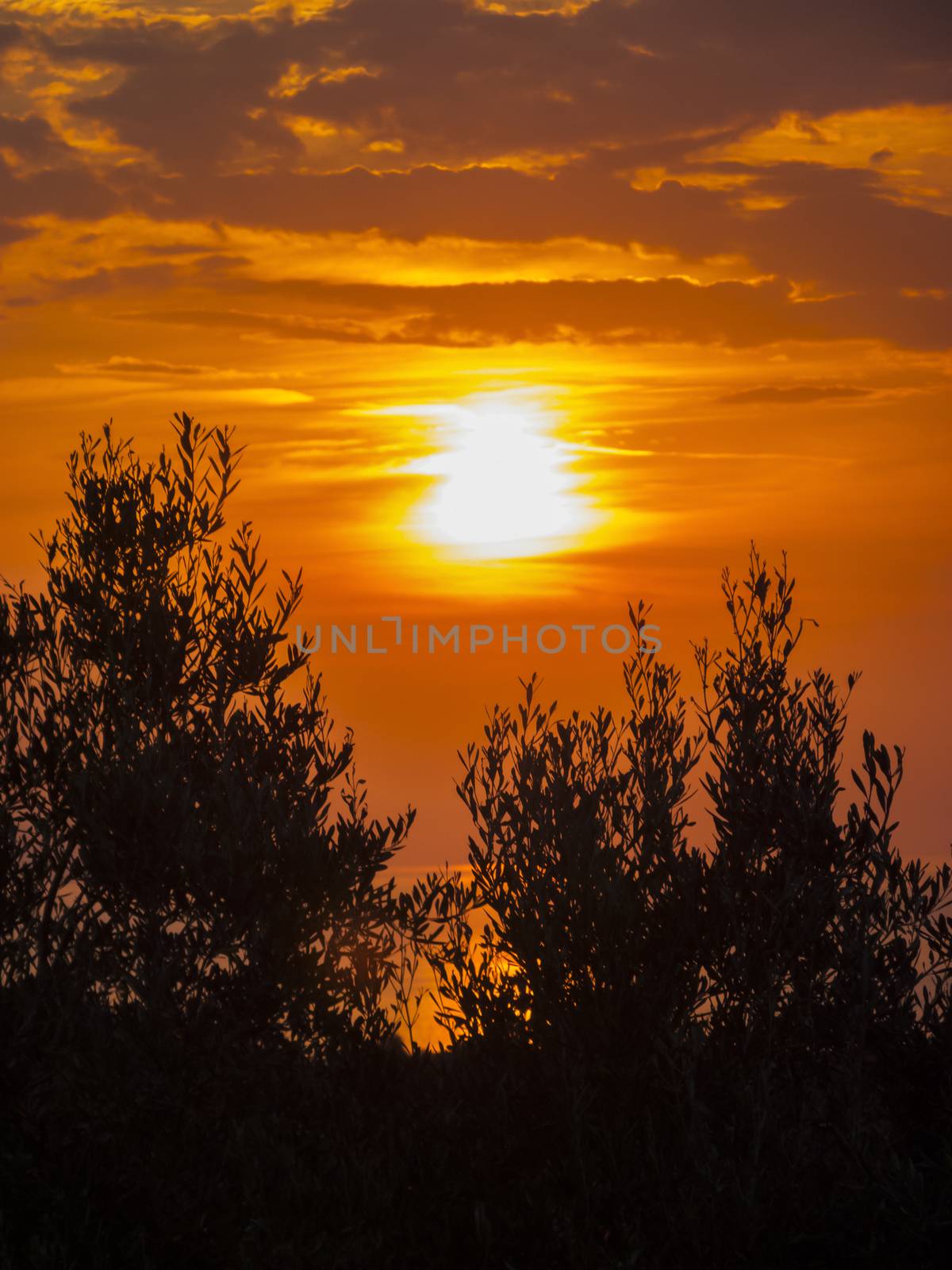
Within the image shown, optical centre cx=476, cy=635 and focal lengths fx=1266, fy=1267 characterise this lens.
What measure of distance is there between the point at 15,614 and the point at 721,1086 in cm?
1036

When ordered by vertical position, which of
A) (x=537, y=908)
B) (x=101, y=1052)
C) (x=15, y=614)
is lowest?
(x=101, y=1052)

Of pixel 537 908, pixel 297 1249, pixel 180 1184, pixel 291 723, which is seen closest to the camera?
pixel 297 1249

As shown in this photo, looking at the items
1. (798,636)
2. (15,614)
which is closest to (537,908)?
(798,636)

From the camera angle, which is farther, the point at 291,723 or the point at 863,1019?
the point at 291,723

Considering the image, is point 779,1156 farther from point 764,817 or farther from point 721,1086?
point 764,817

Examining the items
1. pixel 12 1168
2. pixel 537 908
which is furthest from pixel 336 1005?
pixel 12 1168

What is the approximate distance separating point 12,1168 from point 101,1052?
1233mm

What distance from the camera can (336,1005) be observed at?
43.1 ft

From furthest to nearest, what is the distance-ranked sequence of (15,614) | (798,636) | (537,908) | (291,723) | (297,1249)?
(15,614), (291,723), (798,636), (537,908), (297,1249)

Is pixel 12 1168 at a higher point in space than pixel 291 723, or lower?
lower

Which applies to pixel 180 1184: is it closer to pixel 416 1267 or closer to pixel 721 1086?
pixel 416 1267

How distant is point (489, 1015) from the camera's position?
1307 centimetres

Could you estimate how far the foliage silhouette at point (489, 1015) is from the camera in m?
10.7

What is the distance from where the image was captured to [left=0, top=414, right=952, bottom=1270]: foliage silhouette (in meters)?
10.7
